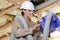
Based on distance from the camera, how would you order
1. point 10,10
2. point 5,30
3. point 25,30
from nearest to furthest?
point 25,30 < point 5,30 < point 10,10

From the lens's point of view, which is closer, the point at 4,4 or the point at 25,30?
the point at 25,30

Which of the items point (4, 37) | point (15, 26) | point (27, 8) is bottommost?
point (4, 37)

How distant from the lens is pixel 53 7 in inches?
141

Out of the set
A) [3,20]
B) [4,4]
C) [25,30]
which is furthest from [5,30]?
[25,30]

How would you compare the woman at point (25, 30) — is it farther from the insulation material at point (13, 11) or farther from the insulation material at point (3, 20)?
the insulation material at point (3, 20)

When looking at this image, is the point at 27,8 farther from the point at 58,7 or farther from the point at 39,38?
the point at 58,7

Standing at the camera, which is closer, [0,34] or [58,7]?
[58,7]

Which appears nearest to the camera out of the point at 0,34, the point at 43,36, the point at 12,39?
the point at 43,36

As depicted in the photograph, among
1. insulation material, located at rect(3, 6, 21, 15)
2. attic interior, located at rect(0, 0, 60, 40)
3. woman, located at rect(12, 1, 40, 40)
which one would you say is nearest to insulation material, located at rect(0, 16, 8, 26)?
attic interior, located at rect(0, 0, 60, 40)

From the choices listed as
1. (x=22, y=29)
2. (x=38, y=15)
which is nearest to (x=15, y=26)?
(x=22, y=29)

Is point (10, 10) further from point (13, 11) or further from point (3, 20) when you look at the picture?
point (3, 20)

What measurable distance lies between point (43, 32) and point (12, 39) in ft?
1.53

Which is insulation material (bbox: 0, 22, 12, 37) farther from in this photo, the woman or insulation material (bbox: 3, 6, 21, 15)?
the woman

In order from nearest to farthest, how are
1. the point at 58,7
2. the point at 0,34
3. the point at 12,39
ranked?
1. the point at 12,39
2. the point at 58,7
3. the point at 0,34
